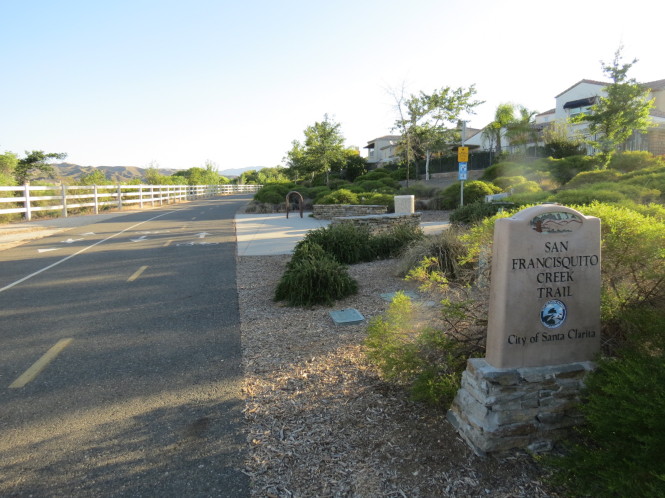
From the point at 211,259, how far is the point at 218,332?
5.64 metres

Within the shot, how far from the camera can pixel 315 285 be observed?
23.4ft

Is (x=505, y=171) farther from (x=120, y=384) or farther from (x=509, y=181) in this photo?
(x=120, y=384)

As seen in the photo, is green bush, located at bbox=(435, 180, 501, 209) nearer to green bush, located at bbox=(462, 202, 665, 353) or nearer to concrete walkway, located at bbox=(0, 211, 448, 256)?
concrete walkway, located at bbox=(0, 211, 448, 256)

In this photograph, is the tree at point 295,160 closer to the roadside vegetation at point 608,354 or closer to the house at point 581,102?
the house at point 581,102

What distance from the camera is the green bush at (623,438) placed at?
224 cm

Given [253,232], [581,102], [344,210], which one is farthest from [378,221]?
[581,102]

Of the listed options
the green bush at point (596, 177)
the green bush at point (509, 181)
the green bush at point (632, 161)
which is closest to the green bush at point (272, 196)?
the green bush at point (509, 181)

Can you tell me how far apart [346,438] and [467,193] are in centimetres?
1895

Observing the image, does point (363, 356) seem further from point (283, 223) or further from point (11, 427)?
point (283, 223)

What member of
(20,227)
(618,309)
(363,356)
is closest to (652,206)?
(618,309)

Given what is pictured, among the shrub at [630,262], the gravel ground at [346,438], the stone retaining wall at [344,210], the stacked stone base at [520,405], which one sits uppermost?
the stone retaining wall at [344,210]

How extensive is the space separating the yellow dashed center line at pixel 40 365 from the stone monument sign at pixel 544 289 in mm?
4243

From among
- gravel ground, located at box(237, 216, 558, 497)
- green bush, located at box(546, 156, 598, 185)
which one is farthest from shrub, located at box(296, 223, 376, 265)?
green bush, located at box(546, 156, 598, 185)

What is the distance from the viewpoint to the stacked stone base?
294cm
